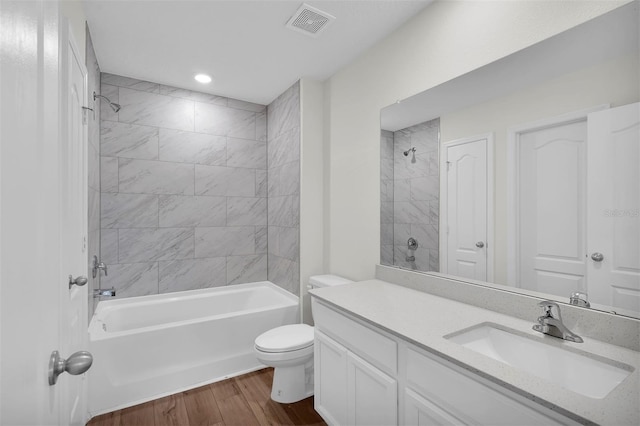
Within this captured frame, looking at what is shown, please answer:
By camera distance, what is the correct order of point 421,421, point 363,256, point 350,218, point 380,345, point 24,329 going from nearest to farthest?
point 24,329 < point 421,421 < point 380,345 < point 363,256 < point 350,218

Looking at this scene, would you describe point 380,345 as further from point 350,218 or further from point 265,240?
point 265,240

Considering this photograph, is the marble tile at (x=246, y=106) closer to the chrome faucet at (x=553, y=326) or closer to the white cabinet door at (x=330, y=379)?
the white cabinet door at (x=330, y=379)

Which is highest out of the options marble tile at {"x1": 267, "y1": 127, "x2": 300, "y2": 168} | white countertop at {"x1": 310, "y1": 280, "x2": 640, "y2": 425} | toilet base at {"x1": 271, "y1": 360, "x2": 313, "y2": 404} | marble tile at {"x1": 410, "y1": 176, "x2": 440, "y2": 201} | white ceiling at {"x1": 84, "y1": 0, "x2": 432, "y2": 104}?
white ceiling at {"x1": 84, "y1": 0, "x2": 432, "y2": 104}

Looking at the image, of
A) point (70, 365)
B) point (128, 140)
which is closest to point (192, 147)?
point (128, 140)

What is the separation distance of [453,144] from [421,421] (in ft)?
4.47

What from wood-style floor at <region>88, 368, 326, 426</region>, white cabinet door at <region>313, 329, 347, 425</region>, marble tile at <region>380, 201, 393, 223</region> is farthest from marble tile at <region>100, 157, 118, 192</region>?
marble tile at <region>380, 201, 393, 223</region>

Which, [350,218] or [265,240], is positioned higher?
[350,218]

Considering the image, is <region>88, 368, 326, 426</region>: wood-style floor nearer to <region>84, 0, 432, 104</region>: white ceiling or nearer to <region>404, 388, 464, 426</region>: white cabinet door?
<region>404, 388, 464, 426</region>: white cabinet door

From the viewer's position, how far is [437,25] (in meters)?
1.80

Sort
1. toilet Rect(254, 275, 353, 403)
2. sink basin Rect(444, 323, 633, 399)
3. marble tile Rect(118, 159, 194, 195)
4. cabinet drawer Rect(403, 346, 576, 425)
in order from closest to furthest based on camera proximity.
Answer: cabinet drawer Rect(403, 346, 576, 425), sink basin Rect(444, 323, 633, 399), toilet Rect(254, 275, 353, 403), marble tile Rect(118, 159, 194, 195)

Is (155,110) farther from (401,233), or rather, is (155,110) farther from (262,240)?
(401,233)

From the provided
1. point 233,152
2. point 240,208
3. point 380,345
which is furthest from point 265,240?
point 380,345

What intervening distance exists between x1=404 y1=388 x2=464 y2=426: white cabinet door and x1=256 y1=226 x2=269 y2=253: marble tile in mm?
2530

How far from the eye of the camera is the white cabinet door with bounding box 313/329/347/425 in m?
1.60
